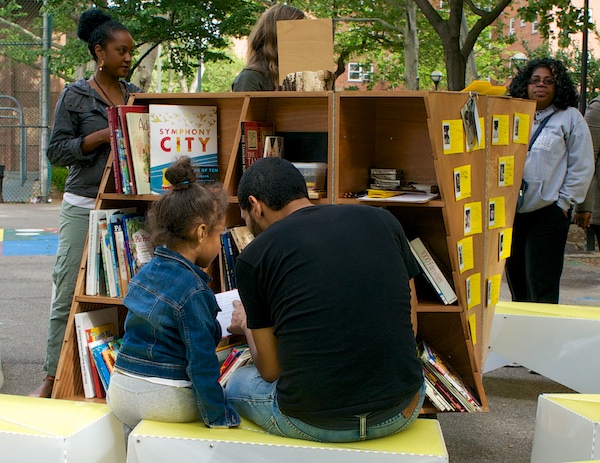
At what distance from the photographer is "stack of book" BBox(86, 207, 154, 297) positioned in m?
4.29

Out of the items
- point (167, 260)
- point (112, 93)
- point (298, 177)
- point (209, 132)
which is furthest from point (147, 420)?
point (112, 93)

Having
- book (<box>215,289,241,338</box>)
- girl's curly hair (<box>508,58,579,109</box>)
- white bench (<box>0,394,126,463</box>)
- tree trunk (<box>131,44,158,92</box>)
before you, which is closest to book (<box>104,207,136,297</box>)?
book (<box>215,289,241,338</box>)

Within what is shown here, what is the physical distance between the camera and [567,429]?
3.38m

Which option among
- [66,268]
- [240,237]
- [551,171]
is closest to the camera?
[240,237]

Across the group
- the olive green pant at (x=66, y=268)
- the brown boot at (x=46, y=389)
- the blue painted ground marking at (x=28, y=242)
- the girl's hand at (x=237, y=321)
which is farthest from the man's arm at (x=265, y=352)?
the blue painted ground marking at (x=28, y=242)

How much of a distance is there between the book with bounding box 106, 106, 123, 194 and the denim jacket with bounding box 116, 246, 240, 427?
1138 millimetres

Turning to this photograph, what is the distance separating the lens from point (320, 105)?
4352 mm

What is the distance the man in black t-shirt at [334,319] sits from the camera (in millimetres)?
2740

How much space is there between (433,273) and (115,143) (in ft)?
5.80

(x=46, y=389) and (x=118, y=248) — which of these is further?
(x=46, y=389)

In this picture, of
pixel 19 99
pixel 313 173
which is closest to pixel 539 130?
pixel 313 173

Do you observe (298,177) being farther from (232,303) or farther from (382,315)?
(232,303)

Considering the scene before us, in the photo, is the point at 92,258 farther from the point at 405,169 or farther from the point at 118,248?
the point at 405,169

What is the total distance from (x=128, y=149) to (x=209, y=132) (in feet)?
1.48
